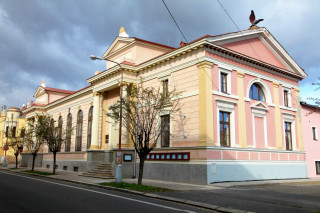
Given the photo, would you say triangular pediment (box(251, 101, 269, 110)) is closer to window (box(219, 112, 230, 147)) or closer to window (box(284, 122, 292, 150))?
window (box(219, 112, 230, 147))

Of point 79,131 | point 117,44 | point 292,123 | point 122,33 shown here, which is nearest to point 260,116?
point 292,123

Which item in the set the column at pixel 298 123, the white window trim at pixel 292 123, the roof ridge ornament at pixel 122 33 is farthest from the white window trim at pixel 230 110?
the roof ridge ornament at pixel 122 33

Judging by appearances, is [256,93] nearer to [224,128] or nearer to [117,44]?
[224,128]

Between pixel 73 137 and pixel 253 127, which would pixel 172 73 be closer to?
pixel 253 127

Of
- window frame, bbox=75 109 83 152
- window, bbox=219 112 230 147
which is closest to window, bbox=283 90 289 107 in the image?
window, bbox=219 112 230 147

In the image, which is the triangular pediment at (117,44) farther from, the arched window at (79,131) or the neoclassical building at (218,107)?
the arched window at (79,131)

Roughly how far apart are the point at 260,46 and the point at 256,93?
12.9 feet

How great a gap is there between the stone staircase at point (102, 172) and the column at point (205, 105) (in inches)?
310

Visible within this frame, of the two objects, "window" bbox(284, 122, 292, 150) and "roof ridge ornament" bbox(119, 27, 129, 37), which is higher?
"roof ridge ornament" bbox(119, 27, 129, 37)

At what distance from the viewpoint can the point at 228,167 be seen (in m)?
17.4

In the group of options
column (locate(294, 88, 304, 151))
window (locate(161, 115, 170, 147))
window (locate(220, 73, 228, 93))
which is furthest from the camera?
column (locate(294, 88, 304, 151))

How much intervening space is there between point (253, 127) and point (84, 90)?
17.5 m

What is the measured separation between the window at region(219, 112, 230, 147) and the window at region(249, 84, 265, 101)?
3601 mm

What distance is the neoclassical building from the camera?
17.3 meters
